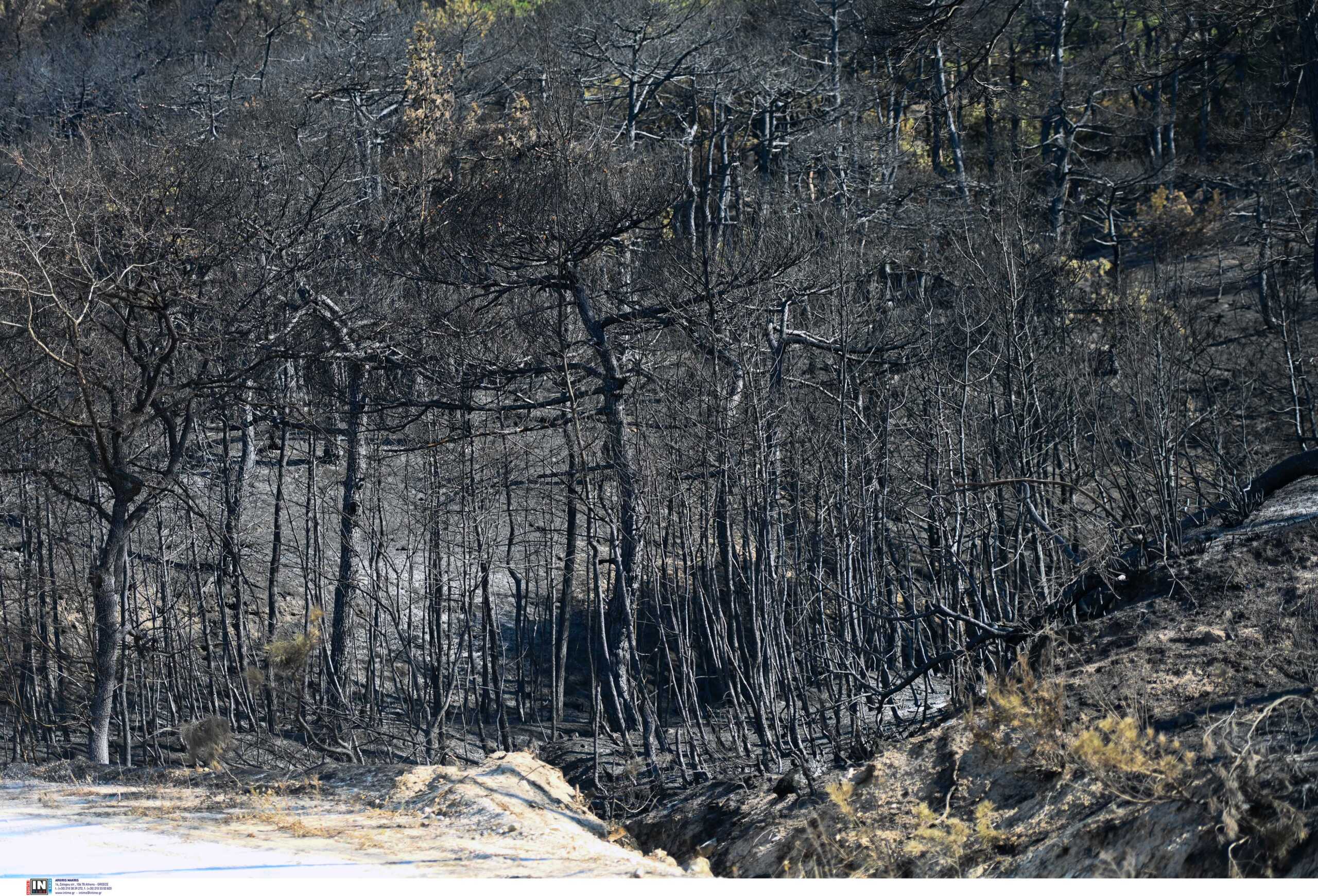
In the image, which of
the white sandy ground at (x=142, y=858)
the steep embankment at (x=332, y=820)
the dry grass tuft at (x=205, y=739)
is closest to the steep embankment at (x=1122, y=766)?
the steep embankment at (x=332, y=820)

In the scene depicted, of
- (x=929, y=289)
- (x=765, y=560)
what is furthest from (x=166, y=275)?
(x=929, y=289)

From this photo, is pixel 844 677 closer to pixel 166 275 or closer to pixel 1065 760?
pixel 1065 760

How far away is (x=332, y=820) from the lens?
880 centimetres

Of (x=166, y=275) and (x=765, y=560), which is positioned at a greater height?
(x=166, y=275)

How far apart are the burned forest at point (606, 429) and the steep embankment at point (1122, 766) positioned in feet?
0.86

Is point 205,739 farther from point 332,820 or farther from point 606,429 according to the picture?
point 606,429

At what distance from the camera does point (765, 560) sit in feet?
33.4

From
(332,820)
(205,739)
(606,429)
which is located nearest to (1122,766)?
(332,820)

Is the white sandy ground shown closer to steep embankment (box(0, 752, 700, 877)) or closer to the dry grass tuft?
steep embankment (box(0, 752, 700, 877))

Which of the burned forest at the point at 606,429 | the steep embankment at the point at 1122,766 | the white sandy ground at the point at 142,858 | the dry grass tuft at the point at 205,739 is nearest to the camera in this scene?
the steep embankment at the point at 1122,766

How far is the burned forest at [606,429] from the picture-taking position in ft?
35.5

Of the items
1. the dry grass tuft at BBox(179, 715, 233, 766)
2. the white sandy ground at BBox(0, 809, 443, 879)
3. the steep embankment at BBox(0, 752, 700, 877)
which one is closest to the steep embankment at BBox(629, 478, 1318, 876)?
the steep embankment at BBox(0, 752, 700, 877)

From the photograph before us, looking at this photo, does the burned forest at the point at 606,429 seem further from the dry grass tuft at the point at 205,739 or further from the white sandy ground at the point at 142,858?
the white sandy ground at the point at 142,858

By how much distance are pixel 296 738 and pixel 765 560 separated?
28.2ft
